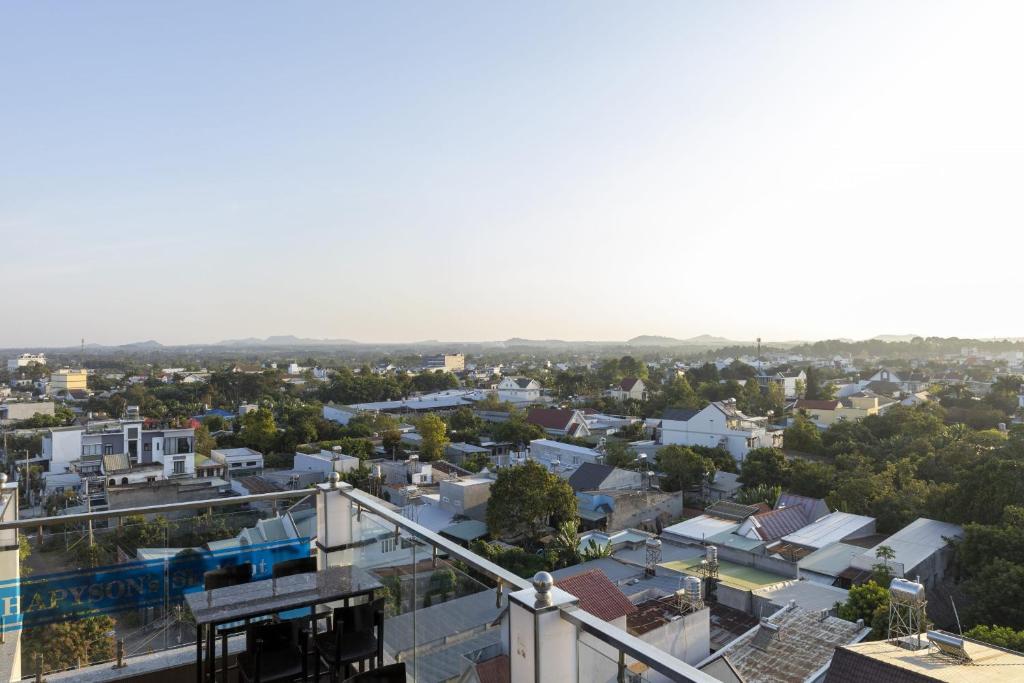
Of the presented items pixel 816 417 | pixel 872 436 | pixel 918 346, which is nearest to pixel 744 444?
pixel 872 436

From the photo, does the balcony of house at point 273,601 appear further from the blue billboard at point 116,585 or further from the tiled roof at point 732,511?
the tiled roof at point 732,511

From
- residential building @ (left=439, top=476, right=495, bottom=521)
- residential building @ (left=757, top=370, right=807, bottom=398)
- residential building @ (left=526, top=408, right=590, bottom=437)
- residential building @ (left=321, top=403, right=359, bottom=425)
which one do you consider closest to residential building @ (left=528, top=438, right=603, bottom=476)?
residential building @ (left=526, top=408, right=590, bottom=437)

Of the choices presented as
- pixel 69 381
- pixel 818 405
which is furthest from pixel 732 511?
pixel 69 381

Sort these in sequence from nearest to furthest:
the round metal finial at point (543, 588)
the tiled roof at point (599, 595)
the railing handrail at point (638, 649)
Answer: the railing handrail at point (638, 649) → the round metal finial at point (543, 588) → the tiled roof at point (599, 595)

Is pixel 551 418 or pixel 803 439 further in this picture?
pixel 551 418

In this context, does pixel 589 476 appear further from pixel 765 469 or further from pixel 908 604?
pixel 908 604

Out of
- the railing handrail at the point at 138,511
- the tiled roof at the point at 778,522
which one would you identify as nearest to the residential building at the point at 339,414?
the tiled roof at the point at 778,522
